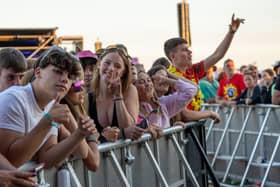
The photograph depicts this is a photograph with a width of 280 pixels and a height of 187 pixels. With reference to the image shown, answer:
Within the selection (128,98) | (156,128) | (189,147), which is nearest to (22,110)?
(128,98)

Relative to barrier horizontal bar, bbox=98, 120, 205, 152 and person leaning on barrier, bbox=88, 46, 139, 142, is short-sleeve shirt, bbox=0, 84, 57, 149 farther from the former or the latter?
person leaning on barrier, bbox=88, 46, 139, 142

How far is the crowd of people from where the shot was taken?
8.96ft

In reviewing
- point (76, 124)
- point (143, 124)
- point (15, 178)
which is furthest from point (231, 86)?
point (15, 178)

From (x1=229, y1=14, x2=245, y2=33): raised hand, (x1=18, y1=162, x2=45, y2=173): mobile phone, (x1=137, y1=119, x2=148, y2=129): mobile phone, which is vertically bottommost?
(x1=137, y1=119, x2=148, y2=129): mobile phone

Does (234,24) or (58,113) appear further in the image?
(234,24)

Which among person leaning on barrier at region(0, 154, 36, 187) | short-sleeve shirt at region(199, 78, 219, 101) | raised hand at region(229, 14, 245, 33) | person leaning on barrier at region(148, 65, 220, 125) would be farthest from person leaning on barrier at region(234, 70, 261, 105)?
person leaning on barrier at region(0, 154, 36, 187)

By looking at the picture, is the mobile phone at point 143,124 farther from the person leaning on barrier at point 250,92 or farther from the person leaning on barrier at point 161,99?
the person leaning on barrier at point 250,92

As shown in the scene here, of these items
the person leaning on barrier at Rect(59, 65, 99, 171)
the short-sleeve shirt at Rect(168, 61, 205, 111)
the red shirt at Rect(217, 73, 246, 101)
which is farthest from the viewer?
the red shirt at Rect(217, 73, 246, 101)

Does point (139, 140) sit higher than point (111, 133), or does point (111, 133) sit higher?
point (111, 133)

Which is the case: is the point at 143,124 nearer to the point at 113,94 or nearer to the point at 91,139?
the point at 113,94

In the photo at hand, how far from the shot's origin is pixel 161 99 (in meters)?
5.45

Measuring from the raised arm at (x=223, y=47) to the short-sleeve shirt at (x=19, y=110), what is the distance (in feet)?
12.1

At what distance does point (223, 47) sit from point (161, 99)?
1.36 m

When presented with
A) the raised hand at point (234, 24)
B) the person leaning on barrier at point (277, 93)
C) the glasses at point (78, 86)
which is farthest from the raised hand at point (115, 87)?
the person leaning on barrier at point (277, 93)
